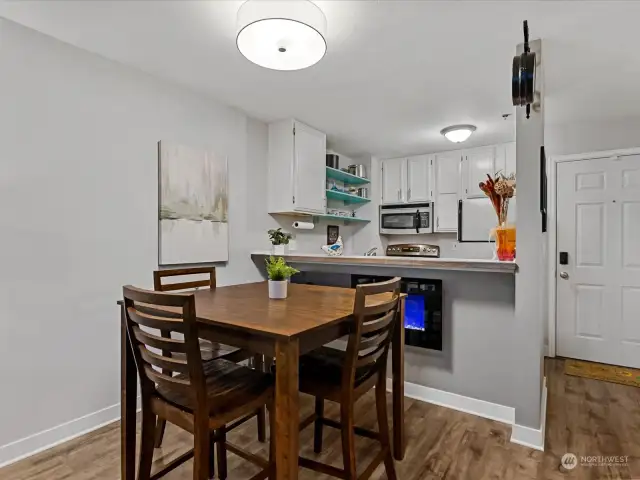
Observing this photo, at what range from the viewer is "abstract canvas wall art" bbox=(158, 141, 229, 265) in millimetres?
2732

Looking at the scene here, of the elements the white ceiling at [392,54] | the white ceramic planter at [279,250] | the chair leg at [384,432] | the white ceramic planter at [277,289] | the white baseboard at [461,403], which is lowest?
the white baseboard at [461,403]

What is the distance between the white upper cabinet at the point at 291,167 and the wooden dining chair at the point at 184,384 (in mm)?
2185

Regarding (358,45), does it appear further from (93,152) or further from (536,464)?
(536,464)

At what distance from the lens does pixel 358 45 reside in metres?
2.21

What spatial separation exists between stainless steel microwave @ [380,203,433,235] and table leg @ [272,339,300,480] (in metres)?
3.83

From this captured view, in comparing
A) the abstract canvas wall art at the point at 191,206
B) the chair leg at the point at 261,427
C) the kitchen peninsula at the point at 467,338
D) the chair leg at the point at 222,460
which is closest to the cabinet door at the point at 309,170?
the abstract canvas wall art at the point at 191,206

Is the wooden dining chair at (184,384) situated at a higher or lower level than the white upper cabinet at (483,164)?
lower

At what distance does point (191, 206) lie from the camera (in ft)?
9.53

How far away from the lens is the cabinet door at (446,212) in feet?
15.1

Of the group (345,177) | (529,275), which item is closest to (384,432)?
(529,275)

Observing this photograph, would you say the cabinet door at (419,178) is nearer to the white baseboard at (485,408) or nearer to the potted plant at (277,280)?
the white baseboard at (485,408)

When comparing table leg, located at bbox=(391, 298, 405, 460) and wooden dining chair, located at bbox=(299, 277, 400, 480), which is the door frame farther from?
wooden dining chair, located at bbox=(299, 277, 400, 480)

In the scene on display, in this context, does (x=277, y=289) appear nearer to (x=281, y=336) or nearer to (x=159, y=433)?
(x=281, y=336)

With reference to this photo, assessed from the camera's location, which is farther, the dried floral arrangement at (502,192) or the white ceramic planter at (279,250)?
the white ceramic planter at (279,250)
